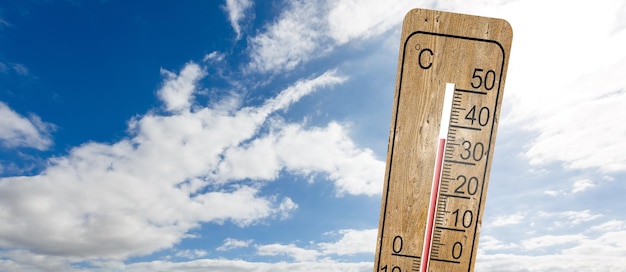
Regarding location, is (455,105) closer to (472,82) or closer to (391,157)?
(472,82)

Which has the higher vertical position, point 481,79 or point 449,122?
point 481,79

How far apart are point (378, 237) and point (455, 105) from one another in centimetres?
122

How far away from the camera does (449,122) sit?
379 cm

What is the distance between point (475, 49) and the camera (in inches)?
151

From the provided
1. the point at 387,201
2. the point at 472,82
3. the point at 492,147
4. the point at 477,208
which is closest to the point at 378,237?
the point at 387,201

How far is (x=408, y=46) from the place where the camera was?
12.7 feet

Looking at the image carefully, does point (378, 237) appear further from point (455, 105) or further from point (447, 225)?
point (455, 105)

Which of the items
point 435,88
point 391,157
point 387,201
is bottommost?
point 387,201

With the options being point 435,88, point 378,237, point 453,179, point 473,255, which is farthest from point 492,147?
point 378,237

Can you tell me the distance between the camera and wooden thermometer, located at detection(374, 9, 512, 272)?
3.82 meters

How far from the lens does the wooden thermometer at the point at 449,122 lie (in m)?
3.82

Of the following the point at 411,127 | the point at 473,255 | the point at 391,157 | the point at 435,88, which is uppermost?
the point at 435,88

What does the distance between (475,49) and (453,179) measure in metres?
1.04

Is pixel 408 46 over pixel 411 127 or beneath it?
over
